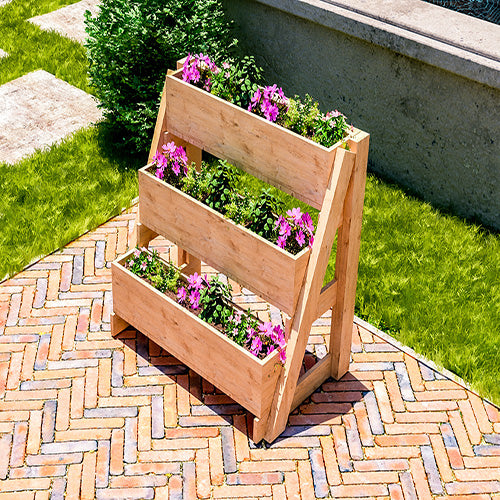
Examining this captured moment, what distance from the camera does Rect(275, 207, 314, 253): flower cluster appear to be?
476cm

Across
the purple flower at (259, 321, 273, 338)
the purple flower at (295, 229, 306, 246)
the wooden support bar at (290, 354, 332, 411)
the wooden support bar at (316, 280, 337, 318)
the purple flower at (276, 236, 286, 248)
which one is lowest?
the wooden support bar at (290, 354, 332, 411)

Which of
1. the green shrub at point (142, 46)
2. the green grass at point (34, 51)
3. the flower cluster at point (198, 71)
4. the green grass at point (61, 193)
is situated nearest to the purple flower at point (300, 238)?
the flower cluster at point (198, 71)

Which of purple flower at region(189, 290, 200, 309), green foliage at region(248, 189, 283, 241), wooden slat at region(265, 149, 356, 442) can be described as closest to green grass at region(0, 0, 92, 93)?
purple flower at region(189, 290, 200, 309)

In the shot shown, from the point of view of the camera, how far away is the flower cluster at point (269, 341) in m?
4.95

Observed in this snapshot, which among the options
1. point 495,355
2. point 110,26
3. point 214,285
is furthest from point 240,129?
point 110,26

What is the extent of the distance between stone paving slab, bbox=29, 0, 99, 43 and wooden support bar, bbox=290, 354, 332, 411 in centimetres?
564

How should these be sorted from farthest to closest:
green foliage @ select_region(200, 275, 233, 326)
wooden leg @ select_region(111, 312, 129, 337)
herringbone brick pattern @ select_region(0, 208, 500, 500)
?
wooden leg @ select_region(111, 312, 129, 337) → green foliage @ select_region(200, 275, 233, 326) → herringbone brick pattern @ select_region(0, 208, 500, 500)

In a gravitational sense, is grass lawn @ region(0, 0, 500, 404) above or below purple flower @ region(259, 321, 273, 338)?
below

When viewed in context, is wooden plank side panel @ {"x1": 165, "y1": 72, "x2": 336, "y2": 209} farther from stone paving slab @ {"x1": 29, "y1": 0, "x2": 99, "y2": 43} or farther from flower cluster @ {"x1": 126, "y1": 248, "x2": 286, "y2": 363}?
stone paving slab @ {"x1": 29, "y1": 0, "x2": 99, "y2": 43}

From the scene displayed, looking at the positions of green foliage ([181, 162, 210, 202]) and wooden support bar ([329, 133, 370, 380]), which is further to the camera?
green foliage ([181, 162, 210, 202])

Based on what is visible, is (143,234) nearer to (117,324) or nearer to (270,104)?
(117,324)

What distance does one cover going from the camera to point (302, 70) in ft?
25.7

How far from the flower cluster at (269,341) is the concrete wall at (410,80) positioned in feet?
9.45

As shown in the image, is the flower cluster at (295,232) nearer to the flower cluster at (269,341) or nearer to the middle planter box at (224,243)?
the middle planter box at (224,243)
